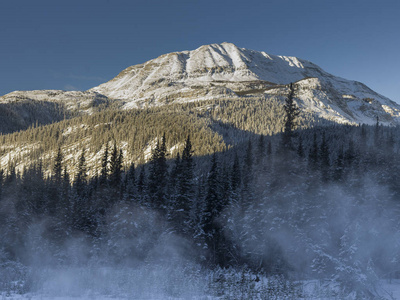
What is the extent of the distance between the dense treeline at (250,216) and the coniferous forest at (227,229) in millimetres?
154

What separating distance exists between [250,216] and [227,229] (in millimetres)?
3325

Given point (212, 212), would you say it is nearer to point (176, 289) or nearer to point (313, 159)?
point (313, 159)

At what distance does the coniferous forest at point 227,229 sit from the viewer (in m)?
26.8

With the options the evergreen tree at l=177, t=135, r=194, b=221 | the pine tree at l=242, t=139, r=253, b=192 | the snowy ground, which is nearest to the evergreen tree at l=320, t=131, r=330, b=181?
the pine tree at l=242, t=139, r=253, b=192

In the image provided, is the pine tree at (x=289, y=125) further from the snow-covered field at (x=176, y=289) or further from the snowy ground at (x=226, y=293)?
the snowy ground at (x=226, y=293)

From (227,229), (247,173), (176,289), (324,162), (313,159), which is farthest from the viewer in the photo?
(247,173)

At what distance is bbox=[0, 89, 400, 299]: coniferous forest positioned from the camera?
2678cm

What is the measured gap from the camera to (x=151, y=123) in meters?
194

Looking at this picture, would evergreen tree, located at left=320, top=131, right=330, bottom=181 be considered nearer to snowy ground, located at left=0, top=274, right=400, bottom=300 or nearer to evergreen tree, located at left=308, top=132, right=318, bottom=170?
evergreen tree, located at left=308, top=132, right=318, bottom=170

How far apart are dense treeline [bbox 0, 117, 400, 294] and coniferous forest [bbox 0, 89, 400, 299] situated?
0.51 feet

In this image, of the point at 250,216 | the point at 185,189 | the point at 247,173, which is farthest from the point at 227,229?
the point at 247,173

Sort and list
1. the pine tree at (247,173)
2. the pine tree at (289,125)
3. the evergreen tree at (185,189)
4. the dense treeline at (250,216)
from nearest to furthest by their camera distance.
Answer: the dense treeline at (250,216) < the pine tree at (247,173) < the evergreen tree at (185,189) < the pine tree at (289,125)

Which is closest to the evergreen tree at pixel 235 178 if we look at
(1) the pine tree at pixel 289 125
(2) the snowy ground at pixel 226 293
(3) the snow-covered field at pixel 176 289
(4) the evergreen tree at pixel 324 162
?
(1) the pine tree at pixel 289 125

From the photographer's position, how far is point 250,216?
40469 mm
